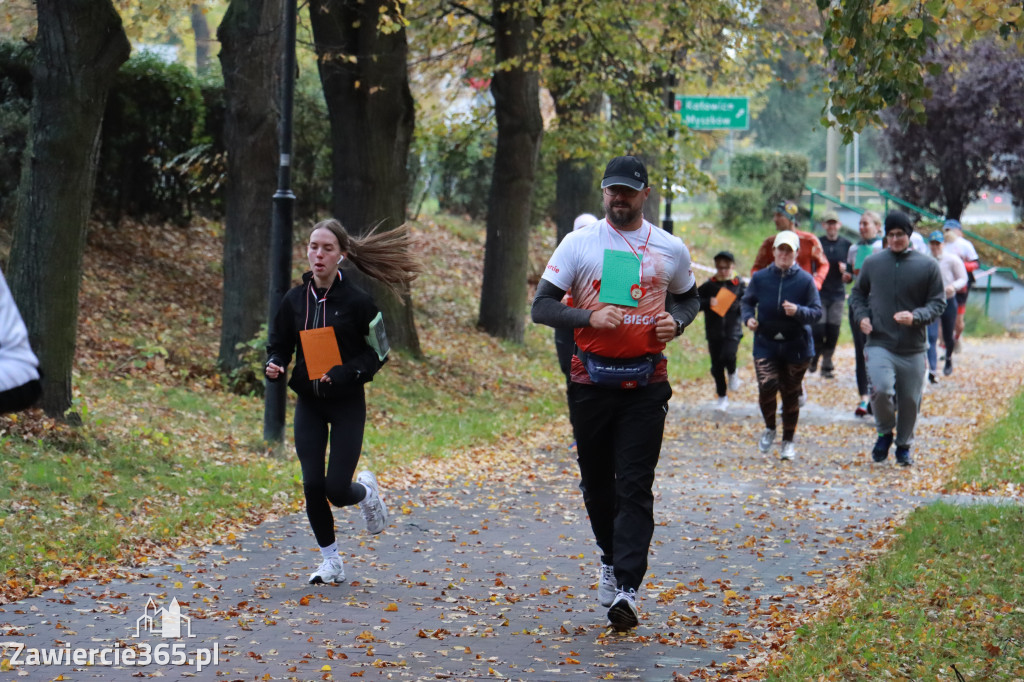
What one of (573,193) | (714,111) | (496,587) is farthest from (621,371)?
(573,193)

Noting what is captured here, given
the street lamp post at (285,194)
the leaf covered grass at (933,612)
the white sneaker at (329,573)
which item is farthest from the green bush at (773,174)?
the white sneaker at (329,573)

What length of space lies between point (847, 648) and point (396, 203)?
11913mm

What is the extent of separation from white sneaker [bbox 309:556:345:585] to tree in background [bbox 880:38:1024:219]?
28.9 metres

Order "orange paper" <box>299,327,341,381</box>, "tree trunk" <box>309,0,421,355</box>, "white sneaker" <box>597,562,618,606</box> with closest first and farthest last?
"white sneaker" <box>597,562,618,606</box> → "orange paper" <box>299,327,341,381</box> → "tree trunk" <box>309,0,421,355</box>

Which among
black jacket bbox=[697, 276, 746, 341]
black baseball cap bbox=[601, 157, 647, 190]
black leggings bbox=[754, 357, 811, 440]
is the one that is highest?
black baseball cap bbox=[601, 157, 647, 190]

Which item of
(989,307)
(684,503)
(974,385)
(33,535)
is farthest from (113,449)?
(989,307)

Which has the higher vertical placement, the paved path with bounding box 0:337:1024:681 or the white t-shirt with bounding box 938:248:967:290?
the white t-shirt with bounding box 938:248:967:290

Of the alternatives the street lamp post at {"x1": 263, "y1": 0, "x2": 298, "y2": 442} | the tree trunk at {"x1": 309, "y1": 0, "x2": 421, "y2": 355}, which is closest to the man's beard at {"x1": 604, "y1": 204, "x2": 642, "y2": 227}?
the street lamp post at {"x1": 263, "y1": 0, "x2": 298, "y2": 442}

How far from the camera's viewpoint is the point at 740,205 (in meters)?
38.4

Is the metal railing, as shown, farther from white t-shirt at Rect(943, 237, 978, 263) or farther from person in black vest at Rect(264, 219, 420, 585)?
person in black vest at Rect(264, 219, 420, 585)

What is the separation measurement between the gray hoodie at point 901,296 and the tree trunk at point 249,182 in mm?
6413

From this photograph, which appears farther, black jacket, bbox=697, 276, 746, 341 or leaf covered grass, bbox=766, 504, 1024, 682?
black jacket, bbox=697, 276, 746, 341

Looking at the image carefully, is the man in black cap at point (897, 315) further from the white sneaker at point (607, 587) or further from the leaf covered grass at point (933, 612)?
the white sneaker at point (607, 587)

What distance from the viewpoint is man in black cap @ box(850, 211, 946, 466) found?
12297 millimetres
